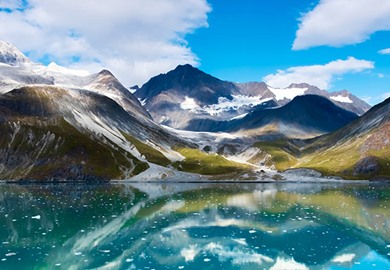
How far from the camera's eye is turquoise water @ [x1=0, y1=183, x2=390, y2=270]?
47.2m

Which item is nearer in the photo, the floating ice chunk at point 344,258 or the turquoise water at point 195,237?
the turquoise water at point 195,237

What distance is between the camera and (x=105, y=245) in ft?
182

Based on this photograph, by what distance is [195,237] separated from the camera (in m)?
61.8

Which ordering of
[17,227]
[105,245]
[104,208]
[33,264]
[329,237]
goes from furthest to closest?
[104,208] → [17,227] → [329,237] → [105,245] → [33,264]

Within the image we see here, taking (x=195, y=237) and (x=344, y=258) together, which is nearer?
(x=344, y=258)

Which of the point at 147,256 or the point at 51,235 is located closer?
the point at 147,256

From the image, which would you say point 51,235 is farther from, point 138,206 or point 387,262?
point 387,262

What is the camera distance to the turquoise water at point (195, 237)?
155 ft

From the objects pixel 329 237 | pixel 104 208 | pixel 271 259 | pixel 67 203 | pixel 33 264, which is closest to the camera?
pixel 33 264

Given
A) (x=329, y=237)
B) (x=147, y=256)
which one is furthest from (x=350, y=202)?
(x=147, y=256)

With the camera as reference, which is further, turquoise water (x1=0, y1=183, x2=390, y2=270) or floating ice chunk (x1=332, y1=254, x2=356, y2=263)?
floating ice chunk (x1=332, y1=254, x2=356, y2=263)

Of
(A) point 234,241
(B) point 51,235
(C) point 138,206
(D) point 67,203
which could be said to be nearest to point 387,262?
(A) point 234,241

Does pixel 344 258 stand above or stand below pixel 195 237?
below

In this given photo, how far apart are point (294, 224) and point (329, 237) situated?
36.4 feet
